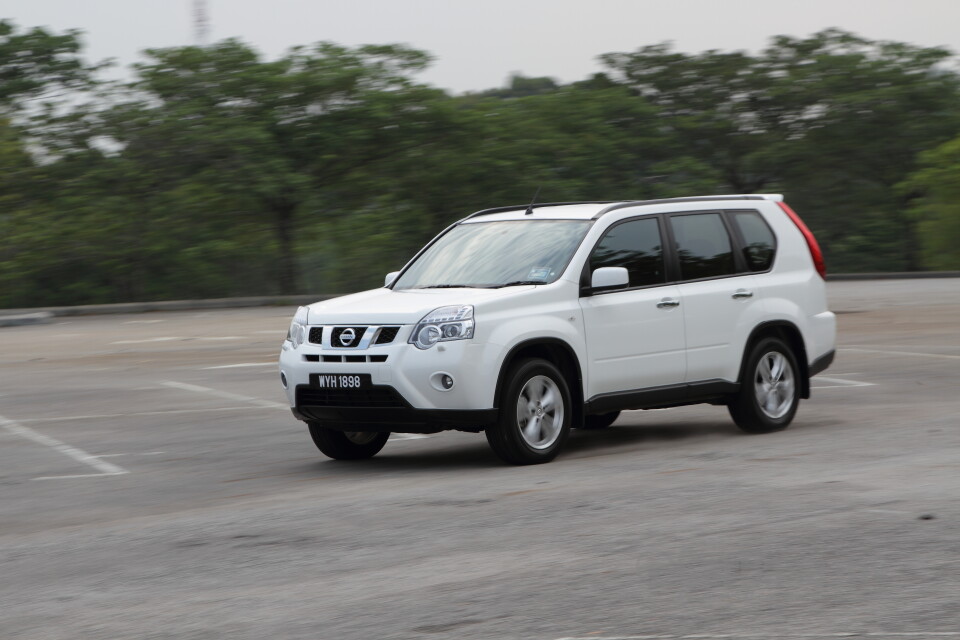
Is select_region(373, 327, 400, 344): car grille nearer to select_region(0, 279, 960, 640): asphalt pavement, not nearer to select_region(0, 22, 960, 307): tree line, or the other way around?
Result: select_region(0, 279, 960, 640): asphalt pavement

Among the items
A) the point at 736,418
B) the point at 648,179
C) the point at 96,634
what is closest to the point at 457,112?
the point at 648,179

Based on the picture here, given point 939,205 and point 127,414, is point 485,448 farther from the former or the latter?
point 939,205

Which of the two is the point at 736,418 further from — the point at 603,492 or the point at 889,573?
the point at 889,573

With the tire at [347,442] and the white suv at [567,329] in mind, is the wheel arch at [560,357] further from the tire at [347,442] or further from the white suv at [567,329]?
the tire at [347,442]

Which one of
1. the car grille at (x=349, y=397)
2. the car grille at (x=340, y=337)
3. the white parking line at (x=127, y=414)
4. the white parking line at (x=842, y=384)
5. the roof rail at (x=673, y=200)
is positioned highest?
the roof rail at (x=673, y=200)

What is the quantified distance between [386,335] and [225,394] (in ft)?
21.0

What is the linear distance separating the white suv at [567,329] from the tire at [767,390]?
14 millimetres

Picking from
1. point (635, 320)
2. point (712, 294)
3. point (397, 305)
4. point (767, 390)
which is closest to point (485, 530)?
point (397, 305)

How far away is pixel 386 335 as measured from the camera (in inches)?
359

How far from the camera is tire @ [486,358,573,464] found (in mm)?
9148

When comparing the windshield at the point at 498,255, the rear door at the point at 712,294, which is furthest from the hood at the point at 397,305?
the rear door at the point at 712,294

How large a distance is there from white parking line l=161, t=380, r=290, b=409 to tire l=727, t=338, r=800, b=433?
15.7 ft

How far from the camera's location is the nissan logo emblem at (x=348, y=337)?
363 inches

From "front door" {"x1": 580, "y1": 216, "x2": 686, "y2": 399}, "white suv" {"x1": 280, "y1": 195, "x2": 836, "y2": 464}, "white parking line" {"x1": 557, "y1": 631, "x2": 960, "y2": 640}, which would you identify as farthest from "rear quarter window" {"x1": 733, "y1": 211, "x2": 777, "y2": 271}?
"white parking line" {"x1": 557, "y1": 631, "x2": 960, "y2": 640}
